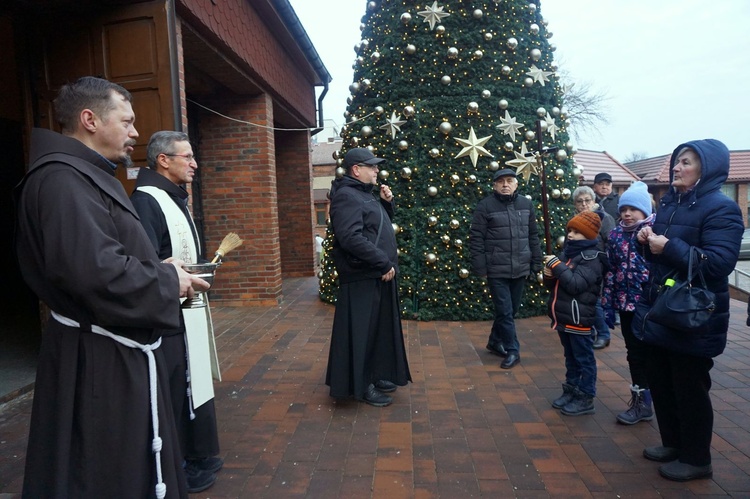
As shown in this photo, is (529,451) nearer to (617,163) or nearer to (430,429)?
(430,429)

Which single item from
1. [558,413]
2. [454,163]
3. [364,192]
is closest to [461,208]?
[454,163]

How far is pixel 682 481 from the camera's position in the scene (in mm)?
2682

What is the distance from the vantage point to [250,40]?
7059 millimetres

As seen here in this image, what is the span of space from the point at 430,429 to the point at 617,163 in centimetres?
2122

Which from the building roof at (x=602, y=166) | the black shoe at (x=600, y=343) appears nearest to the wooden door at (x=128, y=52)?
the black shoe at (x=600, y=343)

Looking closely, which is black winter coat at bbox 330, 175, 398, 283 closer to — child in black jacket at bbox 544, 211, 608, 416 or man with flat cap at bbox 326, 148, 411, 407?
man with flat cap at bbox 326, 148, 411, 407

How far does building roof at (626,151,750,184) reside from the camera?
2228cm

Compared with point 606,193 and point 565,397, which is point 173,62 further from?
point 606,193

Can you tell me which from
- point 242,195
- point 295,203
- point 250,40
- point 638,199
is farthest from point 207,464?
point 295,203

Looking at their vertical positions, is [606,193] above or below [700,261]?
above

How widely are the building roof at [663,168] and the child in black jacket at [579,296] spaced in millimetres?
20891

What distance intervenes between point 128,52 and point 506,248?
150 inches

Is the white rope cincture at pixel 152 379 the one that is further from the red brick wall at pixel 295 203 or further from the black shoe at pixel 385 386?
Answer: the red brick wall at pixel 295 203

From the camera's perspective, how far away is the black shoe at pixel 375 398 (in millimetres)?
3828
